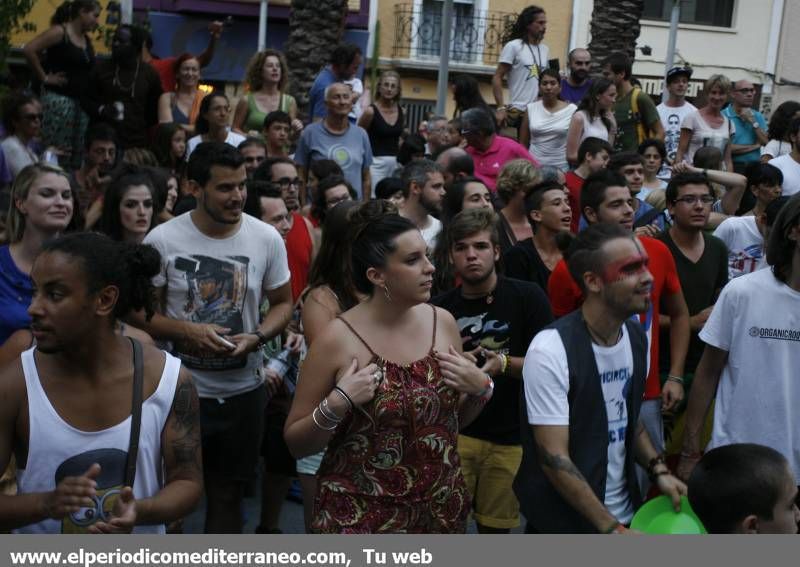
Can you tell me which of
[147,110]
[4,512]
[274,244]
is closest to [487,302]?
[274,244]

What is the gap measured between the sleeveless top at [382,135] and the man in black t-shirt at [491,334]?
5926mm

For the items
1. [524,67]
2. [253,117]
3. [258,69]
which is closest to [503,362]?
[253,117]

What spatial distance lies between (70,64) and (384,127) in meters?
3.12

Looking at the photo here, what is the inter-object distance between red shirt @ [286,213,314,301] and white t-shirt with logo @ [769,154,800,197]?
353cm

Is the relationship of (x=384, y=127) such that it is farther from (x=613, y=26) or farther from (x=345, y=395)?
(x=345, y=395)

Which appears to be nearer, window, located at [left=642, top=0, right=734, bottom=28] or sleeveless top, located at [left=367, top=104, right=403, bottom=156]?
sleeveless top, located at [left=367, top=104, right=403, bottom=156]

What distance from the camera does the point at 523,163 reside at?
7188 mm

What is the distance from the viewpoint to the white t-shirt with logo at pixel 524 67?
12.1 meters

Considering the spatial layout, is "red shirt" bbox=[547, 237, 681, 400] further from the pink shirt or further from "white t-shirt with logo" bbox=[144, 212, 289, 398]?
the pink shirt

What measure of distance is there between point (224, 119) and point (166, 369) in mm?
6216

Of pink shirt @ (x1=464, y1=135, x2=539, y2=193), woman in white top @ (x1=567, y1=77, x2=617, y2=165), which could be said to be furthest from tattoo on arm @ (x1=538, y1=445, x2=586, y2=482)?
woman in white top @ (x1=567, y1=77, x2=617, y2=165)

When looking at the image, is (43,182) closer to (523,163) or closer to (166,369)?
(166,369)

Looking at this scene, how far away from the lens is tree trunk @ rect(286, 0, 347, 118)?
54.6ft

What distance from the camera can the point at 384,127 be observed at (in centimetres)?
1110
